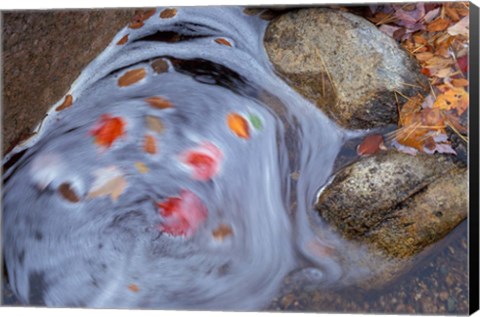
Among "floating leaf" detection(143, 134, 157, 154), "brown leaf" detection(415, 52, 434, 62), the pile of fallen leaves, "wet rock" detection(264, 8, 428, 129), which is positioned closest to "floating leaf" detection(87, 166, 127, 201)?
"floating leaf" detection(143, 134, 157, 154)

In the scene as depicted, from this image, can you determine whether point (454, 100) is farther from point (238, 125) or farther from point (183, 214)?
point (183, 214)

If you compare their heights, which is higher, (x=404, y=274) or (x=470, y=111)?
(x=470, y=111)

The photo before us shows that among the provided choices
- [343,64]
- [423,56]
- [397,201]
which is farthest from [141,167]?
[423,56]

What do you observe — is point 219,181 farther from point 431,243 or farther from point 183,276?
point 431,243

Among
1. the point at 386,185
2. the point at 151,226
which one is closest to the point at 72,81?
the point at 151,226

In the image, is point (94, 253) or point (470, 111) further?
point (94, 253)

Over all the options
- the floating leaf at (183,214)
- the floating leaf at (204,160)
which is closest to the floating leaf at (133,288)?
the floating leaf at (183,214)

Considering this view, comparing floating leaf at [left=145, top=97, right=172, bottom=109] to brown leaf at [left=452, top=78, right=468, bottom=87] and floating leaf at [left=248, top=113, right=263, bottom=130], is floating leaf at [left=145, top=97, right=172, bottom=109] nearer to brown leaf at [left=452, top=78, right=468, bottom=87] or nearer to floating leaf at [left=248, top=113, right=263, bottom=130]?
floating leaf at [left=248, top=113, right=263, bottom=130]
